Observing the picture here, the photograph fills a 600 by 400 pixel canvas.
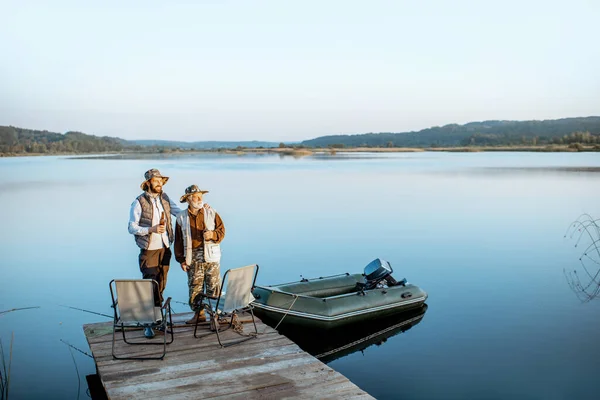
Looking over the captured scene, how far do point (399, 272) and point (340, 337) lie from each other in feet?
15.1

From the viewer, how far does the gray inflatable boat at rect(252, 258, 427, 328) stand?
795cm

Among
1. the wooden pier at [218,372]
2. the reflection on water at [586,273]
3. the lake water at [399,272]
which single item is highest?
the wooden pier at [218,372]

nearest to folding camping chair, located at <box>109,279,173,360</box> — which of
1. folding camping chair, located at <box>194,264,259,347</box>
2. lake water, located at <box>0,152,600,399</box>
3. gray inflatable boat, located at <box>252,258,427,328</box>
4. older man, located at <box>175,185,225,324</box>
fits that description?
folding camping chair, located at <box>194,264,259,347</box>

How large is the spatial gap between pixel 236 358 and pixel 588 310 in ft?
21.7

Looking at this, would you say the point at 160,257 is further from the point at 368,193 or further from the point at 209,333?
the point at 368,193

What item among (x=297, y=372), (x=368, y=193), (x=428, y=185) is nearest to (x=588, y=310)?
(x=297, y=372)

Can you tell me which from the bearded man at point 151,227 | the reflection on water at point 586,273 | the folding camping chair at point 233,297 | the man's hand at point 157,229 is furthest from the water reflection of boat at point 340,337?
the reflection on water at point 586,273

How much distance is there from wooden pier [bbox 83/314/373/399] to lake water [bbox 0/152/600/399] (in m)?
1.43

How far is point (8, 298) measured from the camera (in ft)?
34.0

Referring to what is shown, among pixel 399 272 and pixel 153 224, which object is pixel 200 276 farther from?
pixel 399 272

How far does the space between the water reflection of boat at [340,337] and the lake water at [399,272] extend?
8cm

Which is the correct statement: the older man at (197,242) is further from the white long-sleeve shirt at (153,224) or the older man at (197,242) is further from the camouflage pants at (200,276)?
the white long-sleeve shirt at (153,224)

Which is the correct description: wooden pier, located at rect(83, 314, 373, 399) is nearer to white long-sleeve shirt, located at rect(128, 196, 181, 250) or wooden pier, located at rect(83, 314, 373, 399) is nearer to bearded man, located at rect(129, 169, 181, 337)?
bearded man, located at rect(129, 169, 181, 337)

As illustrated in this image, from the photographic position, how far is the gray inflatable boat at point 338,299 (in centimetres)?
795
